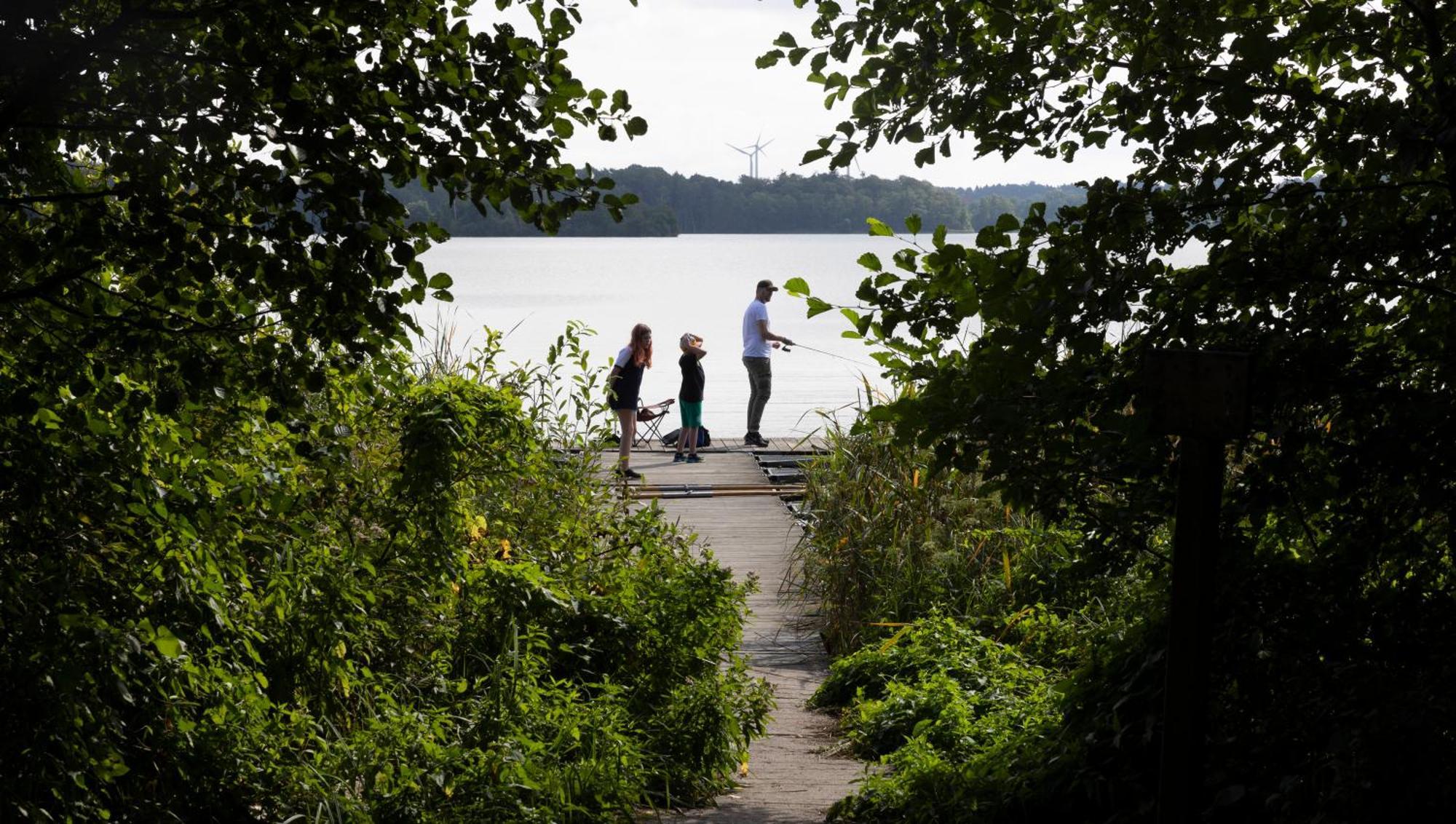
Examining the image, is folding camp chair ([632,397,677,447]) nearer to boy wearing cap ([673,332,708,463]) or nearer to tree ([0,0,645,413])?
boy wearing cap ([673,332,708,463])

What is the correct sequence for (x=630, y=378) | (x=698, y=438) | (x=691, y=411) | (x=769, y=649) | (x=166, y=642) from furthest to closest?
(x=698, y=438) < (x=691, y=411) < (x=630, y=378) < (x=769, y=649) < (x=166, y=642)

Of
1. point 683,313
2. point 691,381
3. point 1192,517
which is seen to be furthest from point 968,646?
point 683,313

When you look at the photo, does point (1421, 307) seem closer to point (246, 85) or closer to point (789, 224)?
point (246, 85)

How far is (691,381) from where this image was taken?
1593 centimetres

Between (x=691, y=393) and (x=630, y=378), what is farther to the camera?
(x=691, y=393)

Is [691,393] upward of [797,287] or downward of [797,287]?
downward

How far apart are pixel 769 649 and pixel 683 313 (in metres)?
42.6

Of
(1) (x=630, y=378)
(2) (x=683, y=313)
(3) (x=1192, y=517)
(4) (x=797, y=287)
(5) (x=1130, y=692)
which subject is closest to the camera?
(3) (x=1192, y=517)

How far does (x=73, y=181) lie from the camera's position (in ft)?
12.2

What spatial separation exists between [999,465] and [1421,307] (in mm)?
1290

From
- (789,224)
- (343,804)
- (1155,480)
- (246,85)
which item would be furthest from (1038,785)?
(789,224)

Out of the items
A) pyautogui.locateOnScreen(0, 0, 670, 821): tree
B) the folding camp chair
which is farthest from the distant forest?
pyautogui.locateOnScreen(0, 0, 670, 821): tree

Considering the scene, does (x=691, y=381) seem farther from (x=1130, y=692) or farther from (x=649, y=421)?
(x=1130, y=692)

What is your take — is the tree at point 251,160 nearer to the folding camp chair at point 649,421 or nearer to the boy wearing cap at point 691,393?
the boy wearing cap at point 691,393
